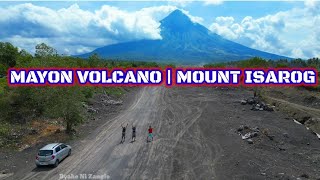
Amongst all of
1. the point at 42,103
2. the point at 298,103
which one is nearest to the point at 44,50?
the point at 42,103

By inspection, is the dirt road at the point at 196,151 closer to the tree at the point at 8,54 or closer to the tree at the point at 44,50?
the tree at the point at 44,50

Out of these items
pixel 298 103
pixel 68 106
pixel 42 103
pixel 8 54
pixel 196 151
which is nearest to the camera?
pixel 196 151

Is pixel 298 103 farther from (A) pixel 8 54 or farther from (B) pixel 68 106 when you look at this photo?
(A) pixel 8 54

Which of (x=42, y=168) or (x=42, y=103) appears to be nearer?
(x=42, y=168)

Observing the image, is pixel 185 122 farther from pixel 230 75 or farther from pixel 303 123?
pixel 230 75

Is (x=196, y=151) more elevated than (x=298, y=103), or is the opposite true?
(x=298, y=103)

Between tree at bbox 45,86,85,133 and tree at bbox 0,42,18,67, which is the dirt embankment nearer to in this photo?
tree at bbox 45,86,85,133

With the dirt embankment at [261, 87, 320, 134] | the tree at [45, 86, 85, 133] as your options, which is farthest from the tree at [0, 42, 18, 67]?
the dirt embankment at [261, 87, 320, 134]
